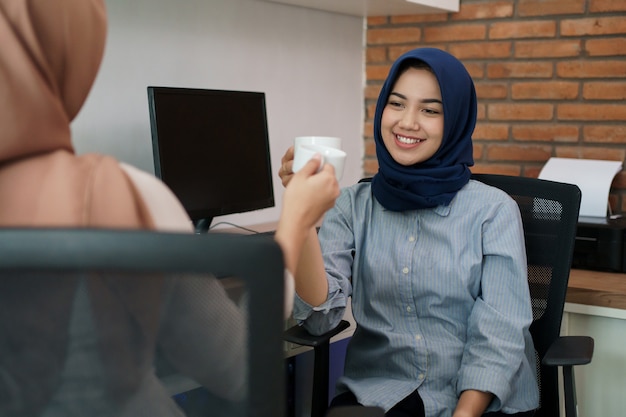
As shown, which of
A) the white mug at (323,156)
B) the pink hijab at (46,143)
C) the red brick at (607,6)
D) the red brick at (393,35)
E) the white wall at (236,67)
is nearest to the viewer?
the pink hijab at (46,143)

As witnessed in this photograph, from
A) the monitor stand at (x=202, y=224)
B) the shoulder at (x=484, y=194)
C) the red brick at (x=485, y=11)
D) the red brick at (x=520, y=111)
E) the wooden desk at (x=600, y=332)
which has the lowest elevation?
the wooden desk at (x=600, y=332)

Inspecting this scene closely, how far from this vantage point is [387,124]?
1.95 m

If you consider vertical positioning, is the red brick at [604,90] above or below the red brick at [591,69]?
below

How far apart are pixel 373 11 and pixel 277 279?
8.70 ft

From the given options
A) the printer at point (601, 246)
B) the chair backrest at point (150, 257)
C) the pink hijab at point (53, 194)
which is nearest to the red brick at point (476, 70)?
the printer at point (601, 246)

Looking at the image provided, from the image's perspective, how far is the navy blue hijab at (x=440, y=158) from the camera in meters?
1.88

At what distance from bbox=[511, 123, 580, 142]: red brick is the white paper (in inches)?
5.0

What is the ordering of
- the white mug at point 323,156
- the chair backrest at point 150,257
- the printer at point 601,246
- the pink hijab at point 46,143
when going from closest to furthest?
the chair backrest at point 150,257 < the pink hijab at point 46,143 < the white mug at point 323,156 < the printer at point 601,246

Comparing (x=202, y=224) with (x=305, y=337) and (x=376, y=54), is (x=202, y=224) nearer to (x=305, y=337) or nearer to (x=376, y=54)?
(x=305, y=337)

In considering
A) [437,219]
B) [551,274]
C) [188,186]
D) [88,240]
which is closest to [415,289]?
[437,219]

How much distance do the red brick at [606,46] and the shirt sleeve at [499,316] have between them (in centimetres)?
120

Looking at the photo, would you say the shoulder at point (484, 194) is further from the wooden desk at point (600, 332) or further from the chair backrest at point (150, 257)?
the chair backrest at point (150, 257)

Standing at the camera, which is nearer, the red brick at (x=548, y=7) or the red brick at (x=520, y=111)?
the red brick at (x=548, y=7)

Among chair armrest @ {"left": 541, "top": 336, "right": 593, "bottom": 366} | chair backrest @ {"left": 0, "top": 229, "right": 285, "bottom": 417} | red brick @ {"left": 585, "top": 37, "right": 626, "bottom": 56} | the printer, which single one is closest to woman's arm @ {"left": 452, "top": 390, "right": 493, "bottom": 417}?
chair armrest @ {"left": 541, "top": 336, "right": 593, "bottom": 366}
